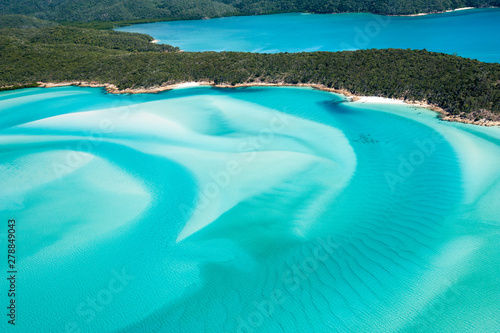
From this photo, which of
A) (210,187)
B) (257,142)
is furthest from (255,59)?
(210,187)

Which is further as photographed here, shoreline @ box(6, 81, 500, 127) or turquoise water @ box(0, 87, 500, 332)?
shoreline @ box(6, 81, 500, 127)

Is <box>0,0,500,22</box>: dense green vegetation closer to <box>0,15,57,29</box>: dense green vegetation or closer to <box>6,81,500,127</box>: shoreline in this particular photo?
<box>0,15,57,29</box>: dense green vegetation

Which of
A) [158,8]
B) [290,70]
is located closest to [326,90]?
[290,70]

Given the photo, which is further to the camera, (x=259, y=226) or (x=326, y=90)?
(x=326, y=90)

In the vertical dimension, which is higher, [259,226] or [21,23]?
[21,23]


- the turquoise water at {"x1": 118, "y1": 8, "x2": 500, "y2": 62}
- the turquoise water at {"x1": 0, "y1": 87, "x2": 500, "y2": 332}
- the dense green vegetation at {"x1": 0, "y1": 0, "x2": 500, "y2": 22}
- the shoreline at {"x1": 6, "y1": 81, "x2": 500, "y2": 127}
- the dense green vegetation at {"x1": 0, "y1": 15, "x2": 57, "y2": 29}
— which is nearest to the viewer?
the turquoise water at {"x1": 0, "y1": 87, "x2": 500, "y2": 332}

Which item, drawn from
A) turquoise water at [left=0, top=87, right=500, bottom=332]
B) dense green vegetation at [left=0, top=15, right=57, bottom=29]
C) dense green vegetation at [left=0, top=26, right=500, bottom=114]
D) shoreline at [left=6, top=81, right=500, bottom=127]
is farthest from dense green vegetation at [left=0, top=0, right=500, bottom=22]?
turquoise water at [left=0, top=87, right=500, bottom=332]

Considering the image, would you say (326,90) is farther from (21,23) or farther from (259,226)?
(21,23)
